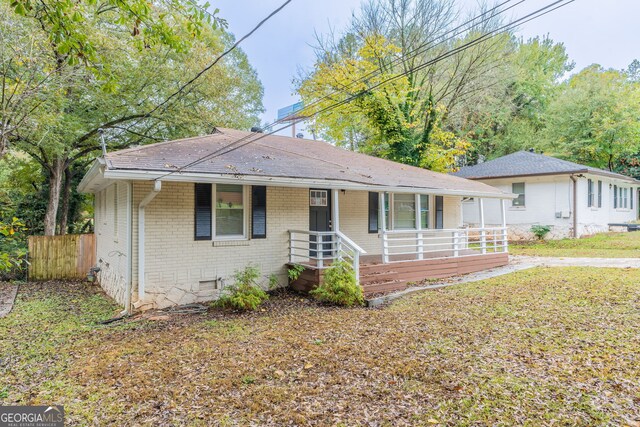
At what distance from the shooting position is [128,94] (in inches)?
520

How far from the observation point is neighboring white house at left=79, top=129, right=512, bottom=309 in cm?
718

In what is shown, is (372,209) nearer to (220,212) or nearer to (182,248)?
(220,212)

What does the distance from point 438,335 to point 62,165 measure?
591 inches

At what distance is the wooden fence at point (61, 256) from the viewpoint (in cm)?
1125

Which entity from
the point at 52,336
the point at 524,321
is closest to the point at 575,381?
the point at 524,321

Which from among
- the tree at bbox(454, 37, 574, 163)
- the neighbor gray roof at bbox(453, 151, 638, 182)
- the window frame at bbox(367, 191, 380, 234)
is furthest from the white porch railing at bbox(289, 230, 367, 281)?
the tree at bbox(454, 37, 574, 163)

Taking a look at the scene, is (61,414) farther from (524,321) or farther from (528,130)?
(528,130)

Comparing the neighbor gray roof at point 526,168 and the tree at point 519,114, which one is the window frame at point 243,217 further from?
the tree at point 519,114

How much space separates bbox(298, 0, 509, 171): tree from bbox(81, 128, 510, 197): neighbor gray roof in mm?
5788

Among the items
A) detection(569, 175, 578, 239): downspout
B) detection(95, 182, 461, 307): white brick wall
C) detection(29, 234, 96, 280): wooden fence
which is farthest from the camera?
detection(569, 175, 578, 239): downspout

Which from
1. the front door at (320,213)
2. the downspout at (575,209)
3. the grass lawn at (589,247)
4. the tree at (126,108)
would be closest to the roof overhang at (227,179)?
the front door at (320,213)

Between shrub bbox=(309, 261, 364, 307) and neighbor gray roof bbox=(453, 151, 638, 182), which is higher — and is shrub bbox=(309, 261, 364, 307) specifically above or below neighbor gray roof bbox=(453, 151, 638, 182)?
below

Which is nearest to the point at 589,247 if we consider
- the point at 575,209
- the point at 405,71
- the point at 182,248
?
the point at 575,209

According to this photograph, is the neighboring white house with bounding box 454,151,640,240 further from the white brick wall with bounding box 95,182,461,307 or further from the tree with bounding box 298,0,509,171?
the white brick wall with bounding box 95,182,461,307
